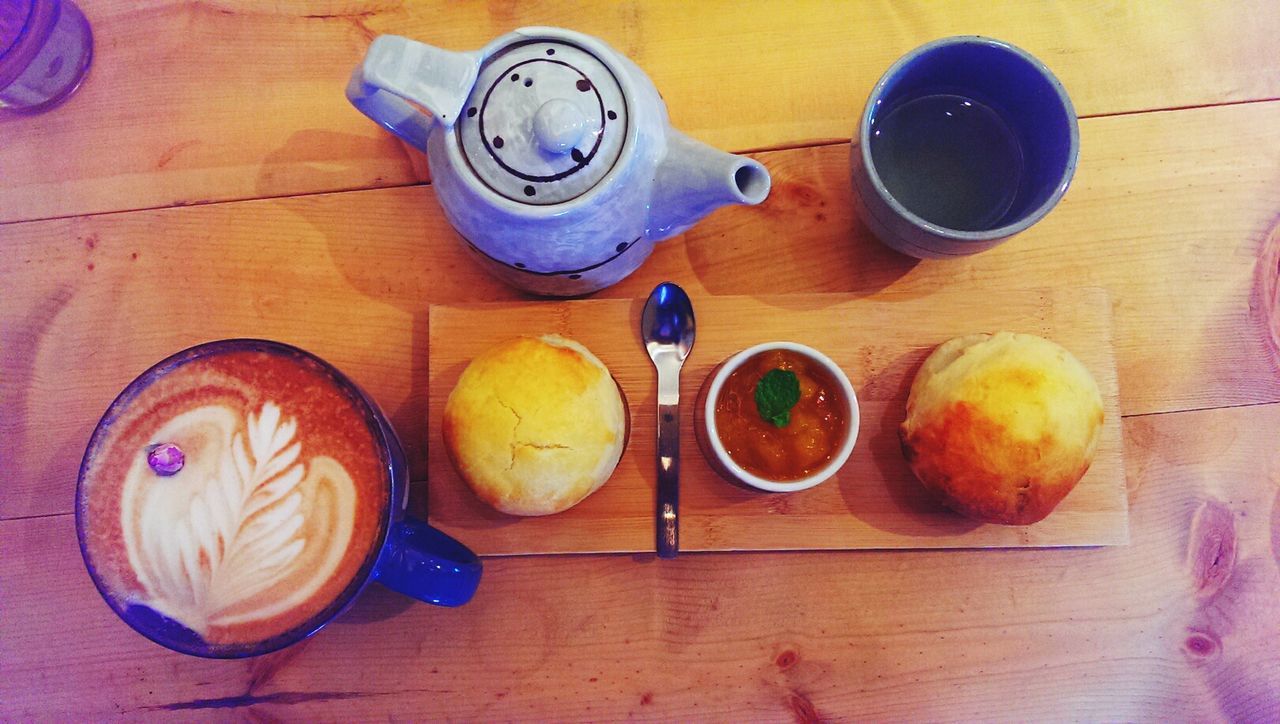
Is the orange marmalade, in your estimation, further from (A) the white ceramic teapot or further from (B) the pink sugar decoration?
(B) the pink sugar decoration

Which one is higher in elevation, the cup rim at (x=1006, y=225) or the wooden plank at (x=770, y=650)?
the cup rim at (x=1006, y=225)

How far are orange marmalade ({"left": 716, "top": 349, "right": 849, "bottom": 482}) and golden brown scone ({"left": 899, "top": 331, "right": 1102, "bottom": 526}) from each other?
0.41ft

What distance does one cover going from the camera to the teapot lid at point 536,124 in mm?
752

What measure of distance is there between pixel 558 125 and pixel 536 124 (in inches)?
1.0

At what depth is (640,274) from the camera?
3.45 ft

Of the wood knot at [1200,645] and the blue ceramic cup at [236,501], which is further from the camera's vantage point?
the wood knot at [1200,645]

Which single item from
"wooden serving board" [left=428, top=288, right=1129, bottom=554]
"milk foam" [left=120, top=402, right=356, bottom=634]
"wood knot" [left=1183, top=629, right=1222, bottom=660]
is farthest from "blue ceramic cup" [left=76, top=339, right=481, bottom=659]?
"wood knot" [left=1183, top=629, right=1222, bottom=660]

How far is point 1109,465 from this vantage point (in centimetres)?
99

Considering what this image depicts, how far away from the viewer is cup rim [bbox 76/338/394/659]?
2.56ft

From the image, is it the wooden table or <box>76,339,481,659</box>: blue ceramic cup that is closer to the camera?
<box>76,339,481,659</box>: blue ceramic cup

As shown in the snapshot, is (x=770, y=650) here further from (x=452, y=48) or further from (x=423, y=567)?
(x=452, y=48)

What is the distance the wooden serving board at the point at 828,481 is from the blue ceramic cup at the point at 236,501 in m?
0.19

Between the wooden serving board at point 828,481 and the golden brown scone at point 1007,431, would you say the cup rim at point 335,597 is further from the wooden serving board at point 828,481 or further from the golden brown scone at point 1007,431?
the golden brown scone at point 1007,431

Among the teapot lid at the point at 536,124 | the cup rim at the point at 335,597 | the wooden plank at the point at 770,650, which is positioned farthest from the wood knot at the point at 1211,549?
the cup rim at the point at 335,597
